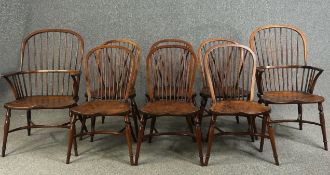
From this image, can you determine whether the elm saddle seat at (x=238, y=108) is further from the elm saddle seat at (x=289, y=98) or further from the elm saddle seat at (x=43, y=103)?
the elm saddle seat at (x=43, y=103)

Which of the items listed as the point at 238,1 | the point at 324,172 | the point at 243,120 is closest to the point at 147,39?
the point at 238,1

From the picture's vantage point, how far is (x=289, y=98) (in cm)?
332

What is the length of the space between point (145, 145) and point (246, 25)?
5.94 feet

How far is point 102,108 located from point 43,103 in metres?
0.53

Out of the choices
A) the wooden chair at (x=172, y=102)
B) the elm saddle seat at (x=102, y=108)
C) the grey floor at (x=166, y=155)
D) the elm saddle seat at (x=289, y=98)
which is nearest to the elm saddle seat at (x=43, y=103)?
the elm saddle seat at (x=102, y=108)

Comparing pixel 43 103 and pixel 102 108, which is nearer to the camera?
pixel 102 108

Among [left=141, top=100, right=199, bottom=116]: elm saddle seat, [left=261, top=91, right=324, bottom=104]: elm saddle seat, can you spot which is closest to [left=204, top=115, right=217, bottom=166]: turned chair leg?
[left=141, top=100, right=199, bottom=116]: elm saddle seat

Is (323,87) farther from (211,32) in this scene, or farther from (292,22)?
(211,32)

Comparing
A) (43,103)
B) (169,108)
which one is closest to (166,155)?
(169,108)

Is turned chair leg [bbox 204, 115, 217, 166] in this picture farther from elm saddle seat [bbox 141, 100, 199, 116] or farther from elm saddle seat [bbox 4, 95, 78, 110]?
elm saddle seat [bbox 4, 95, 78, 110]

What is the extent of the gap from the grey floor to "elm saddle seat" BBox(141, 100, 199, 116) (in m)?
0.39

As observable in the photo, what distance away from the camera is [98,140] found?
3.57 metres

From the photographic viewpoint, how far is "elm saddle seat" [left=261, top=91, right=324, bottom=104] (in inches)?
127

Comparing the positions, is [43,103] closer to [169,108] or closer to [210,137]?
[169,108]
